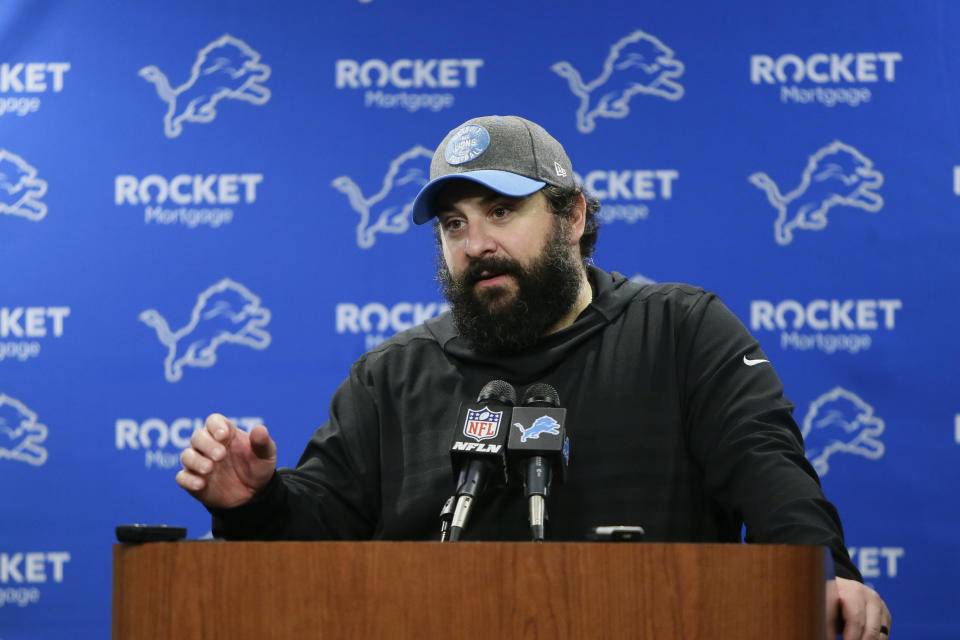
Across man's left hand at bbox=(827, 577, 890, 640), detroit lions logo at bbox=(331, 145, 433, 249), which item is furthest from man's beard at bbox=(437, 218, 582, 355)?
detroit lions logo at bbox=(331, 145, 433, 249)

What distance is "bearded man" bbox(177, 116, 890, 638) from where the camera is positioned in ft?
5.85

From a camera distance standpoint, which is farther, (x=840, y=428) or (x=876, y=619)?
(x=840, y=428)

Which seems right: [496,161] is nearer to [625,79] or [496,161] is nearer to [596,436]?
[596,436]

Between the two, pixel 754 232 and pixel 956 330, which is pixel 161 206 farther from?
pixel 956 330

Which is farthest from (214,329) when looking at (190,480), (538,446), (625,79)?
(538,446)

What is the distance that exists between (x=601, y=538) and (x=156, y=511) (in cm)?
238

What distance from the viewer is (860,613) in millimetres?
1361

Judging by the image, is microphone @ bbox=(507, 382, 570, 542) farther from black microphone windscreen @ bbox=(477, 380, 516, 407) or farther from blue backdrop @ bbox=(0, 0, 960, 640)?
blue backdrop @ bbox=(0, 0, 960, 640)

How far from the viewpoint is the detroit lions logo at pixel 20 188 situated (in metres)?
3.28

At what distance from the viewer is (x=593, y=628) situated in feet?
3.39

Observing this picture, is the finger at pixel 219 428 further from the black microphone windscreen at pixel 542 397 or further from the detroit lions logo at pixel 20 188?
the detroit lions logo at pixel 20 188

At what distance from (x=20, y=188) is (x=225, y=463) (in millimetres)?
2055

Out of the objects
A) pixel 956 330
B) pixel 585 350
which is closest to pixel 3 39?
pixel 585 350

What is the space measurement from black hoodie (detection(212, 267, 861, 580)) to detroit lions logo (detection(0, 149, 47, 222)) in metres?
1.70
